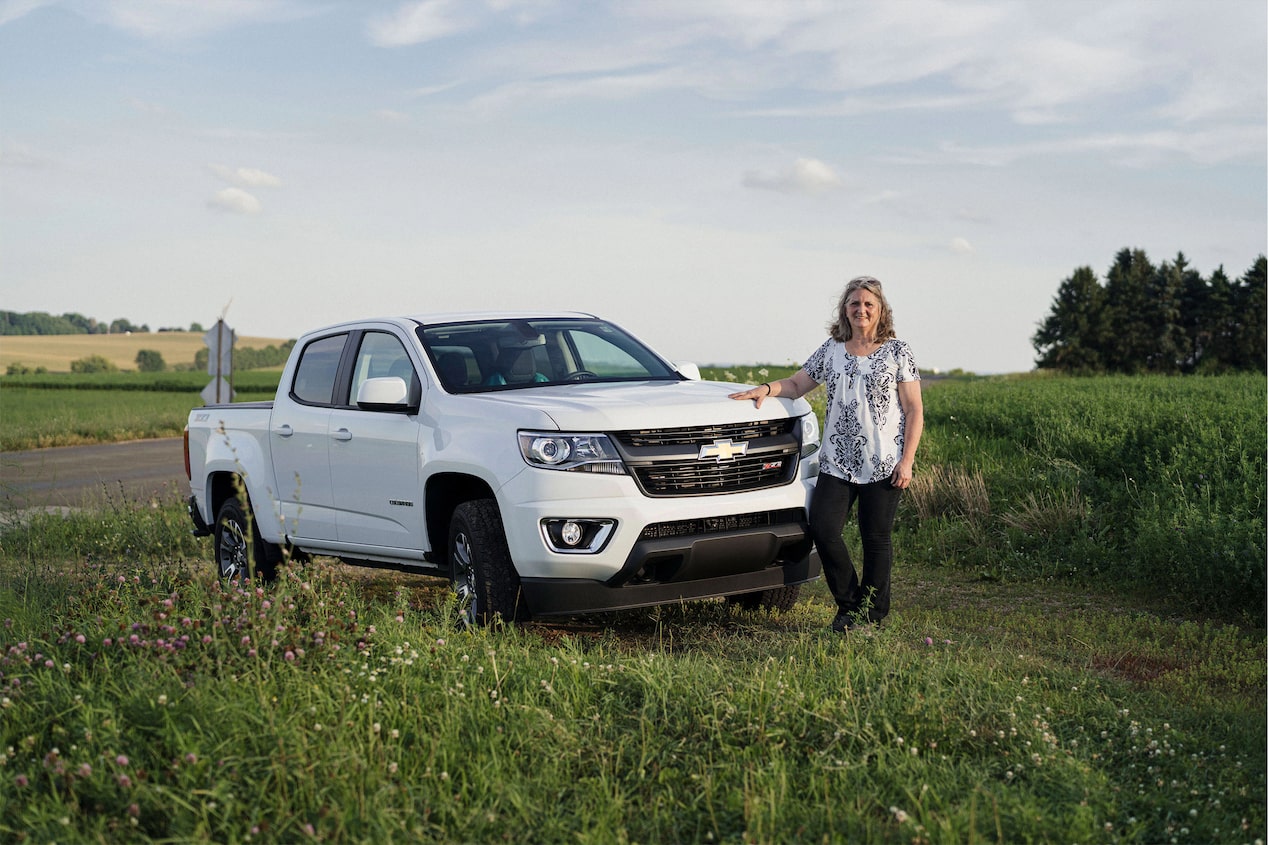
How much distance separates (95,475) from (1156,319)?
263 feet

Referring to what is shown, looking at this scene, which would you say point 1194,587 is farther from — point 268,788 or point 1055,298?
point 1055,298

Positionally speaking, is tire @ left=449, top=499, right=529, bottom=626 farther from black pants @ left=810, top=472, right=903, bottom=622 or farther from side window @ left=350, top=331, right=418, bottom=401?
A: black pants @ left=810, top=472, right=903, bottom=622

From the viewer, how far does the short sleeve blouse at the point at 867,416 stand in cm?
714

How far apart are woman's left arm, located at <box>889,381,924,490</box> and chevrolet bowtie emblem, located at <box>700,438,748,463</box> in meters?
0.96

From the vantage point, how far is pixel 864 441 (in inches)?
282

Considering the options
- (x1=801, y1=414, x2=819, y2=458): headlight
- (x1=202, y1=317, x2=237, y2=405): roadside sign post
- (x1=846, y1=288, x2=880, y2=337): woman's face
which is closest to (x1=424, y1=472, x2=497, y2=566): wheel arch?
(x1=801, y1=414, x2=819, y2=458): headlight

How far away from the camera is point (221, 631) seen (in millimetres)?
5355

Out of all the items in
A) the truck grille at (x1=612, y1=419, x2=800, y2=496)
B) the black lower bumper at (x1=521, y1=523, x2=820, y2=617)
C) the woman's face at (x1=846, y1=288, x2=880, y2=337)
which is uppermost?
the woman's face at (x1=846, y1=288, x2=880, y2=337)

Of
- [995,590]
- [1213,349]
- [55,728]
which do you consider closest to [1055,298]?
[1213,349]

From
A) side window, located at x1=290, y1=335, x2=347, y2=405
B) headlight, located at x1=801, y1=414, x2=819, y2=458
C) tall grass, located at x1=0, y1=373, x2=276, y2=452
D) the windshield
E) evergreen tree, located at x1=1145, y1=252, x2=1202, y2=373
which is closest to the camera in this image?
headlight, located at x1=801, y1=414, x2=819, y2=458

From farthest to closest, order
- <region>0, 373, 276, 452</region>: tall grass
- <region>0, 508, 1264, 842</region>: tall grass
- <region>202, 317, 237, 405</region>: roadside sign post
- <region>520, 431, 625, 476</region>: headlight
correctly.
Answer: <region>0, 373, 276, 452</region>: tall grass → <region>202, 317, 237, 405</region>: roadside sign post → <region>520, 431, 625, 476</region>: headlight → <region>0, 508, 1264, 842</region>: tall grass

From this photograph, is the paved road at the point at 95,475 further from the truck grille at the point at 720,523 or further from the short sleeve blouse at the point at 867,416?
the short sleeve blouse at the point at 867,416

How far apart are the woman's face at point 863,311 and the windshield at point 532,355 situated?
129cm

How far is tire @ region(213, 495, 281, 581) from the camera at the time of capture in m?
8.90
